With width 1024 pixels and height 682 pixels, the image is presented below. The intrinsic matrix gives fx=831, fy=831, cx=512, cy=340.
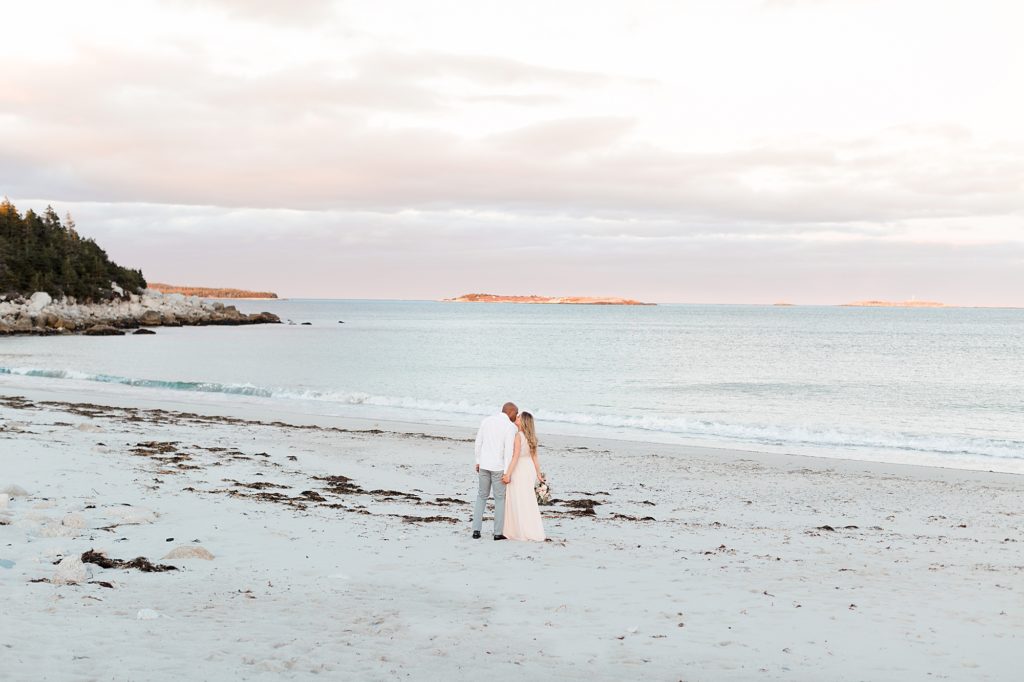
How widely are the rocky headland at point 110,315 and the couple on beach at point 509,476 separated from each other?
84603mm

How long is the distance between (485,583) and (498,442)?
2.74 metres

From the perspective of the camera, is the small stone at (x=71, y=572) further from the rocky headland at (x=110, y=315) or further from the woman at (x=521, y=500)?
the rocky headland at (x=110, y=315)

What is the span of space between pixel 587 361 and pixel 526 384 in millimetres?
18226

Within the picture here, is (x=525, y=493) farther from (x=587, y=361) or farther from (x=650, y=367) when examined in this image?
(x=587, y=361)

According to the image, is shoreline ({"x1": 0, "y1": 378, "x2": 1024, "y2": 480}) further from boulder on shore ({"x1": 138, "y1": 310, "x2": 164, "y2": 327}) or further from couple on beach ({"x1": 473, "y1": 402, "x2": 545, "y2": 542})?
boulder on shore ({"x1": 138, "y1": 310, "x2": 164, "y2": 327})

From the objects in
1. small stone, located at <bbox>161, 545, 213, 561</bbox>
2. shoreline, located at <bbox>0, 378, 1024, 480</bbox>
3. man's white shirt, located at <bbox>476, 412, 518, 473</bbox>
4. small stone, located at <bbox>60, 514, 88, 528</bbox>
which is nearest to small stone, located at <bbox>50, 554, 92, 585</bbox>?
small stone, located at <bbox>161, 545, 213, 561</bbox>

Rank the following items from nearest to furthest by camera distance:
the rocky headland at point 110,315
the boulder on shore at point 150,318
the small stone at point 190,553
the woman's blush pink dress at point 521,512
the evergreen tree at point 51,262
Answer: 1. the small stone at point 190,553
2. the woman's blush pink dress at point 521,512
3. the rocky headland at point 110,315
4. the evergreen tree at point 51,262
5. the boulder on shore at point 150,318

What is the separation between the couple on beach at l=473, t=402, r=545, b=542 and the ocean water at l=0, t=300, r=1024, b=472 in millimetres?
14801

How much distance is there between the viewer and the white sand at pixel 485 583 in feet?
23.2

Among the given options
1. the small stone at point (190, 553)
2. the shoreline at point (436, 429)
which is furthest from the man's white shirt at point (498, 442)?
the shoreline at point (436, 429)

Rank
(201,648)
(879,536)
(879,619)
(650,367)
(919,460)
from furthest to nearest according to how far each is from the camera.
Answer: (650,367) < (919,460) < (879,536) < (879,619) < (201,648)

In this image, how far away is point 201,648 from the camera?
22.8ft

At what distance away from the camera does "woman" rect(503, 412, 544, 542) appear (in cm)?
1183

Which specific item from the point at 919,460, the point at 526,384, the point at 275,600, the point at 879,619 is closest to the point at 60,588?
the point at 275,600
